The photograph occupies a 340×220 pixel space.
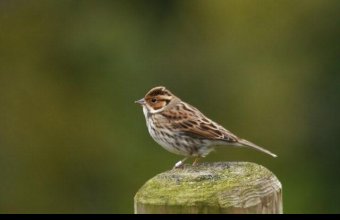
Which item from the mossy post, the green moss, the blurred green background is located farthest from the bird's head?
the blurred green background

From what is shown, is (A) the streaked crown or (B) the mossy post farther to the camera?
(A) the streaked crown

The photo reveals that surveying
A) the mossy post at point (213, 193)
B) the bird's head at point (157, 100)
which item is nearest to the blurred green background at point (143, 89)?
the bird's head at point (157, 100)

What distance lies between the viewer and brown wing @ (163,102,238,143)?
27.3 feet

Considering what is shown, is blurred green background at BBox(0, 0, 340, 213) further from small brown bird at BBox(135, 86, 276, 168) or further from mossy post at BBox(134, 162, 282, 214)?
mossy post at BBox(134, 162, 282, 214)

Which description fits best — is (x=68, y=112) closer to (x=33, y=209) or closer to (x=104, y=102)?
(x=104, y=102)

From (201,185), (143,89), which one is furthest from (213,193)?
(143,89)

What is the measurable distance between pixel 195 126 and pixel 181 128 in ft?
0.34

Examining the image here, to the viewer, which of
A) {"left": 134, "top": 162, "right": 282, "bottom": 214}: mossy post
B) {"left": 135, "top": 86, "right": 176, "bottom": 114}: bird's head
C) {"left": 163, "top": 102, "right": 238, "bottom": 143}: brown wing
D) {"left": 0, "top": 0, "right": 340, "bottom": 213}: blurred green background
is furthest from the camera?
{"left": 0, "top": 0, "right": 340, "bottom": 213}: blurred green background

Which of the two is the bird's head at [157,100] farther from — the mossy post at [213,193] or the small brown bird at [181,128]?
the mossy post at [213,193]

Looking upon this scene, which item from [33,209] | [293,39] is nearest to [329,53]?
[293,39]

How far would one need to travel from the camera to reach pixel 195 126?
8.41m

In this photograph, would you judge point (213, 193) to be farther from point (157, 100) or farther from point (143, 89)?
point (143, 89)

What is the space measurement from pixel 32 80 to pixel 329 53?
4055mm

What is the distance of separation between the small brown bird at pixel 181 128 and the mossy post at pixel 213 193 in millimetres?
2439
